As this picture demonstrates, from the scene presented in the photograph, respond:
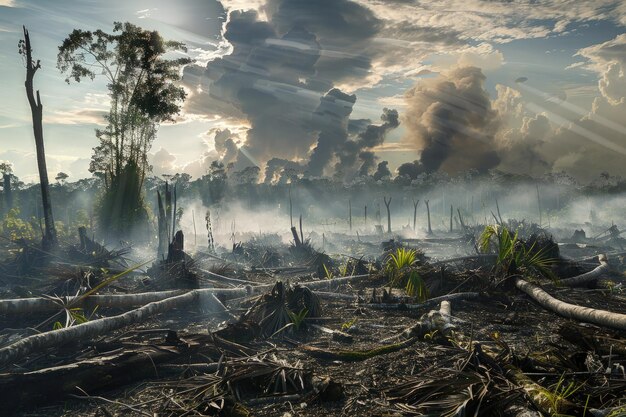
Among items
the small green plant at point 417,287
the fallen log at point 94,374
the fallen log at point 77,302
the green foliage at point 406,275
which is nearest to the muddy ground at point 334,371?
the fallen log at point 94,374

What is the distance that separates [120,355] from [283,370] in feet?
6.50

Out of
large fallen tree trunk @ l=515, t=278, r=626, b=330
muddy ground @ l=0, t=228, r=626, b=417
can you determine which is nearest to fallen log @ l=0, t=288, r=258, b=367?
muddy ground @ l=0, t=228, r=626, b=417

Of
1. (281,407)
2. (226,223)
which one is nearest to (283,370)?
(281,407)

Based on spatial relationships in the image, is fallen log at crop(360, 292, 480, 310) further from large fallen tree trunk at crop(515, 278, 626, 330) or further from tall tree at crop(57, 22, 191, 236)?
tall tree at crop(57, 22, 191, 236)

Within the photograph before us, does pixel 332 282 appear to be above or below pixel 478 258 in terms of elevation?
below

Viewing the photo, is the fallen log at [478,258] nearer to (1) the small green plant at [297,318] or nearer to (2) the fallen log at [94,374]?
(1) the small green plant at [297,318]

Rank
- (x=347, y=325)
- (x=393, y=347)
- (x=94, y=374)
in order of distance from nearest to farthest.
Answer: (x=94, y=374) → (x=393, y=347) → (x=347, y=325)

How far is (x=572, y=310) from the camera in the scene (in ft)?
21.9

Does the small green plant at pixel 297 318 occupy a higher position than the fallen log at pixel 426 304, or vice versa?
the small green plant at pixel 297 318

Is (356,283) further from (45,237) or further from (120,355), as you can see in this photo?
→ (45,237)

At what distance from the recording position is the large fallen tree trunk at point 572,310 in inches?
217

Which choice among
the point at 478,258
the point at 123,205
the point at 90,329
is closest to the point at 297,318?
the point at 90,329

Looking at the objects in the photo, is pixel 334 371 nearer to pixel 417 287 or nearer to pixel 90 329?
pixel 90 329

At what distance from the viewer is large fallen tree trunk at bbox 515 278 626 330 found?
5512 mm
